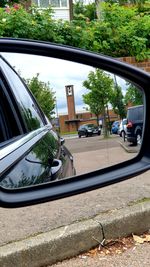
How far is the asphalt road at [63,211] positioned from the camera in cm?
384

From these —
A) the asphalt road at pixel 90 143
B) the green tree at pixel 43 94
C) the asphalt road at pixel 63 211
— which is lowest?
the asphalt road at pixel 63 211

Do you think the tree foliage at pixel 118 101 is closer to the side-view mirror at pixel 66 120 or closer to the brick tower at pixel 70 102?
the side-view mirror at pixel 66 120

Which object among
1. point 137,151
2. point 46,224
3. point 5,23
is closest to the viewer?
point 137,151

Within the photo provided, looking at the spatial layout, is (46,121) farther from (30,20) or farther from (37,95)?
(30,20)

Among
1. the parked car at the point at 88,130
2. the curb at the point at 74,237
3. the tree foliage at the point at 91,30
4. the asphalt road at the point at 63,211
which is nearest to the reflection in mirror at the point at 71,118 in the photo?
the parked car at the point at 88,130

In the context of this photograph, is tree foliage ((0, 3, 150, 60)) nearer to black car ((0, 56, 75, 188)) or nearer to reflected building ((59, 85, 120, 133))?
black car ((0, 56, 75, 188))

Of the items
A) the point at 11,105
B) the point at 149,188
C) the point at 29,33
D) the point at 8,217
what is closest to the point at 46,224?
the point at 8,217

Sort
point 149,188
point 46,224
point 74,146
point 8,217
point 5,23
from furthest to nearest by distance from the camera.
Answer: point 5,23 < point 149,188 < point 8,217 < point 46,224 < point 74,146

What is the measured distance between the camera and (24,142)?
134 cm

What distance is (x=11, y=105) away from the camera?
1.40 meters

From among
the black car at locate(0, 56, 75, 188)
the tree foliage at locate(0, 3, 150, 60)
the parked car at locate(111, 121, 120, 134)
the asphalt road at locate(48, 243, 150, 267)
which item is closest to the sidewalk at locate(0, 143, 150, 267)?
the asphalt road at locate(48, 243, 150, 267)

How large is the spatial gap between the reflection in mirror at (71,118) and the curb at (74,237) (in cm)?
221

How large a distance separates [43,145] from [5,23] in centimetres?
535

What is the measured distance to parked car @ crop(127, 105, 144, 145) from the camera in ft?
4.54
